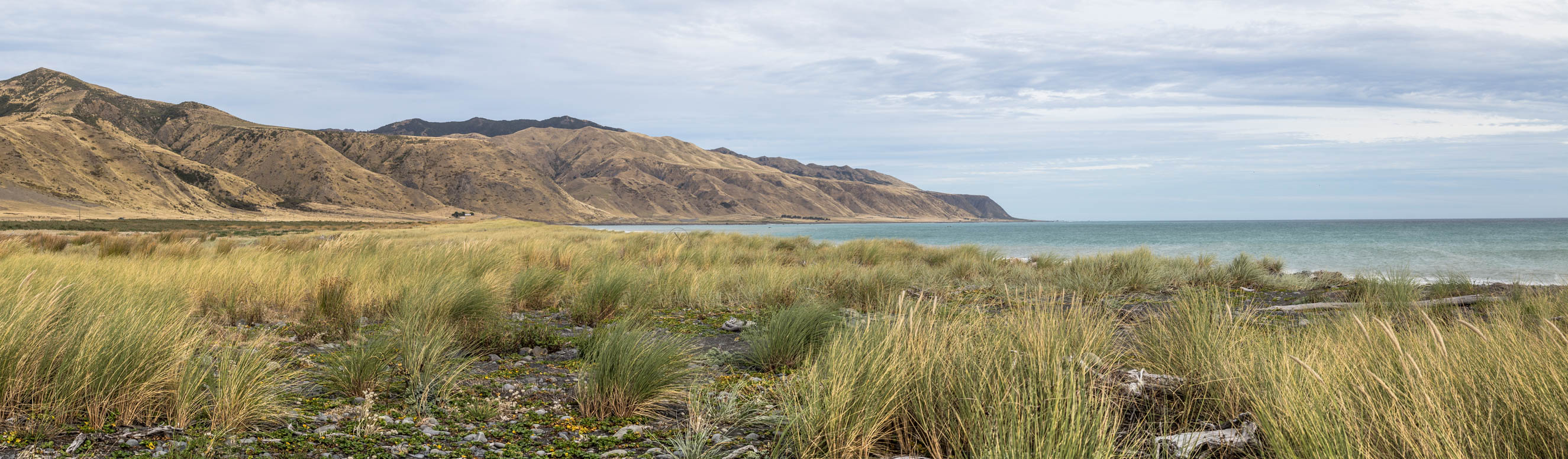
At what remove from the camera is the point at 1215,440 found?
2949mm

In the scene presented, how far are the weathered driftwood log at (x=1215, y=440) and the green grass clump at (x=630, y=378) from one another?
2513 millimetres

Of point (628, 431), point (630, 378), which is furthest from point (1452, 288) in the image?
point (628, 431)

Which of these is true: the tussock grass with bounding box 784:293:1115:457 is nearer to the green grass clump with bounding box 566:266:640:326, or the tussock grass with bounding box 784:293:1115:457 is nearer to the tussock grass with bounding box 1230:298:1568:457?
the tussock grass with bounding box 1230:298:1568:457

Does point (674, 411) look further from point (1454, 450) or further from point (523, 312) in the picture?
point (523, 312)

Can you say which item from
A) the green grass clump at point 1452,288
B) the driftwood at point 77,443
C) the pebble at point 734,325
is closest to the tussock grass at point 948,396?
the driftwood at point 77,443

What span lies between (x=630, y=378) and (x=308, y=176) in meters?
113

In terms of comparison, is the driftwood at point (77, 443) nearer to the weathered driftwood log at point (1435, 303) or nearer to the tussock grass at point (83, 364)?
the tussock grass at point (83, 364)

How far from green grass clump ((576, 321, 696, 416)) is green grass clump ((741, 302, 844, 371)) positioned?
0.97 m

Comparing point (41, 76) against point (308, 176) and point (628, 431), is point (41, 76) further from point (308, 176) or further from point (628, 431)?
point (628, 431)

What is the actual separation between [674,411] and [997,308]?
18.2ft

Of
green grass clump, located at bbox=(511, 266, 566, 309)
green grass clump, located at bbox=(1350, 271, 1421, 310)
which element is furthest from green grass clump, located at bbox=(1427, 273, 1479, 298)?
green grass clump, located at bbox=(511, 266, 566, 309)

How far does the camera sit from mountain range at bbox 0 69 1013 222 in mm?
73312

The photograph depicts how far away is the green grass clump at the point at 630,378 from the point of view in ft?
12.8

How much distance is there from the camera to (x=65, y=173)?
71.9 meters
